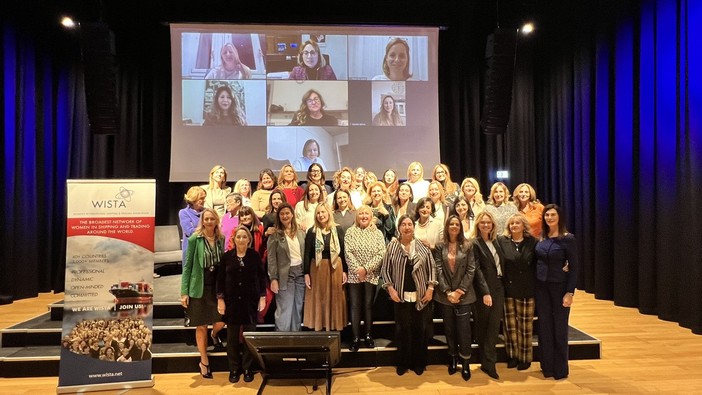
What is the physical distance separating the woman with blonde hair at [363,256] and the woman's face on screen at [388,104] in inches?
144

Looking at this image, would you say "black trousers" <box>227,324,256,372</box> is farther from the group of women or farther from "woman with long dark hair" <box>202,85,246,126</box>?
"woman with long dark hair" <box>202,85,246,126</box>

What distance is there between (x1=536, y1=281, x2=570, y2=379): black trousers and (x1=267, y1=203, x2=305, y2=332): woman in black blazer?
2.21 meters

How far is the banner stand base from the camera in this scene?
3.57m

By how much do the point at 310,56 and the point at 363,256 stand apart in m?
4.37

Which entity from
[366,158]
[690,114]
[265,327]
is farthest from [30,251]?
[690,114]

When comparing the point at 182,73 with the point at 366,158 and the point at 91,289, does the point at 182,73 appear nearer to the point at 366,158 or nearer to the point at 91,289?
the point at 366,158

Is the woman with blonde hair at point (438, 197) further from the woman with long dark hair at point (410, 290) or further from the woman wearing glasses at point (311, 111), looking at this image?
the woman wearing glasses at point (311, 111)

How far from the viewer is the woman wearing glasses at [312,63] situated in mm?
7219

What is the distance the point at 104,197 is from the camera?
3.69 m

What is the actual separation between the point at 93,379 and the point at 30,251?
4.46 m

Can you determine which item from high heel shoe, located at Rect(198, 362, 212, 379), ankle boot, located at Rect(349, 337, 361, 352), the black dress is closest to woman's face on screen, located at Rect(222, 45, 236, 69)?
the black dress

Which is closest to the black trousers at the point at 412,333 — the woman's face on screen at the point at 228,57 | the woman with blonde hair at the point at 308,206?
the woman with blonde hair at the point at 308,206

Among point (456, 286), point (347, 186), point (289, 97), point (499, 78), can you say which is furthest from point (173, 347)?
point (499, 78)

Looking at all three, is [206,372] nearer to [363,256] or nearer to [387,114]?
[363,256]
